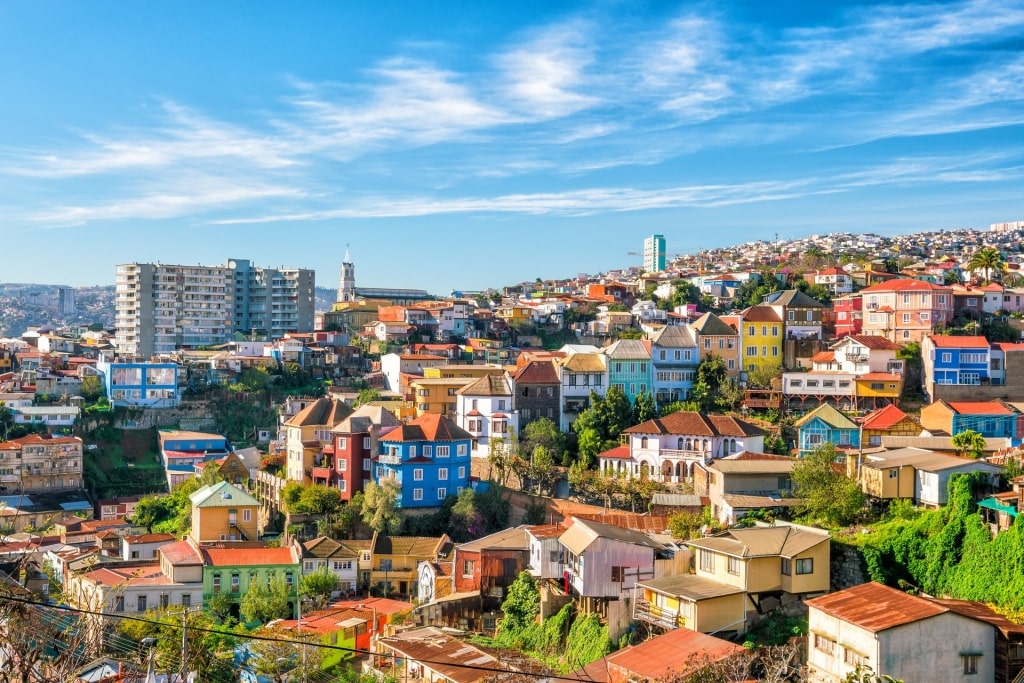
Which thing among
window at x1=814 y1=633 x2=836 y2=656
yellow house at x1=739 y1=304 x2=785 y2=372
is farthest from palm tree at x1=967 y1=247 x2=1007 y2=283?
window at x1=814 y1=633 x2=836 y2=656

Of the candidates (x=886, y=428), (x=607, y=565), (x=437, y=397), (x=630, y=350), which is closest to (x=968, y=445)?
(x=886, y=428)

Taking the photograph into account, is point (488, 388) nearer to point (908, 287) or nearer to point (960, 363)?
point (960, 363)

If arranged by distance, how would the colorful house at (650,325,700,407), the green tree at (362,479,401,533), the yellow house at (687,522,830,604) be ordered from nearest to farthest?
the yellow house at (687,522,830,604), the green tree at (362,479,401,533), the colorful house at (650,325,700,407)

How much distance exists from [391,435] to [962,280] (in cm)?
3422

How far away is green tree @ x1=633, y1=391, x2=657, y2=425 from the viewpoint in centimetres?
3453

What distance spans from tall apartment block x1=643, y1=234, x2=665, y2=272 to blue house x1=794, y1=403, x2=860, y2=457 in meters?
74.5

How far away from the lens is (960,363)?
34469 mm

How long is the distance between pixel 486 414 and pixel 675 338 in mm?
7597

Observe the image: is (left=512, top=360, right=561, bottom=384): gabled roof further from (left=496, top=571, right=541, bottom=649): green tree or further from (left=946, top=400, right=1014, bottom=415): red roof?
(left=946, top=400, right=1014, bottom=415): red roof

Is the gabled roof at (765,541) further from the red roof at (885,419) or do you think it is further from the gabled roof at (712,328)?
the gabled roof at (712,328)

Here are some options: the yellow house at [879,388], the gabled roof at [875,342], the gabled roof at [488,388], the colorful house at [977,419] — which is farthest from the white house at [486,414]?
the colorful house at [977,419]

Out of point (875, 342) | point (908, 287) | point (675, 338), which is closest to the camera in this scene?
point (875, 342)

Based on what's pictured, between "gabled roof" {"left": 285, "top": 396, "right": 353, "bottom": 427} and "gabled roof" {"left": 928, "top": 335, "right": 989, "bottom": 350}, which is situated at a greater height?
"gabled roof" {"left": 928, "top": 335, "right": 989, "bottom": 350}

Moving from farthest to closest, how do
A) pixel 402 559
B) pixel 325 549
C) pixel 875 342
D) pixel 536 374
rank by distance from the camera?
pixel 875 342, pixel 536 374, pixel 402 559, pixel 325 549
